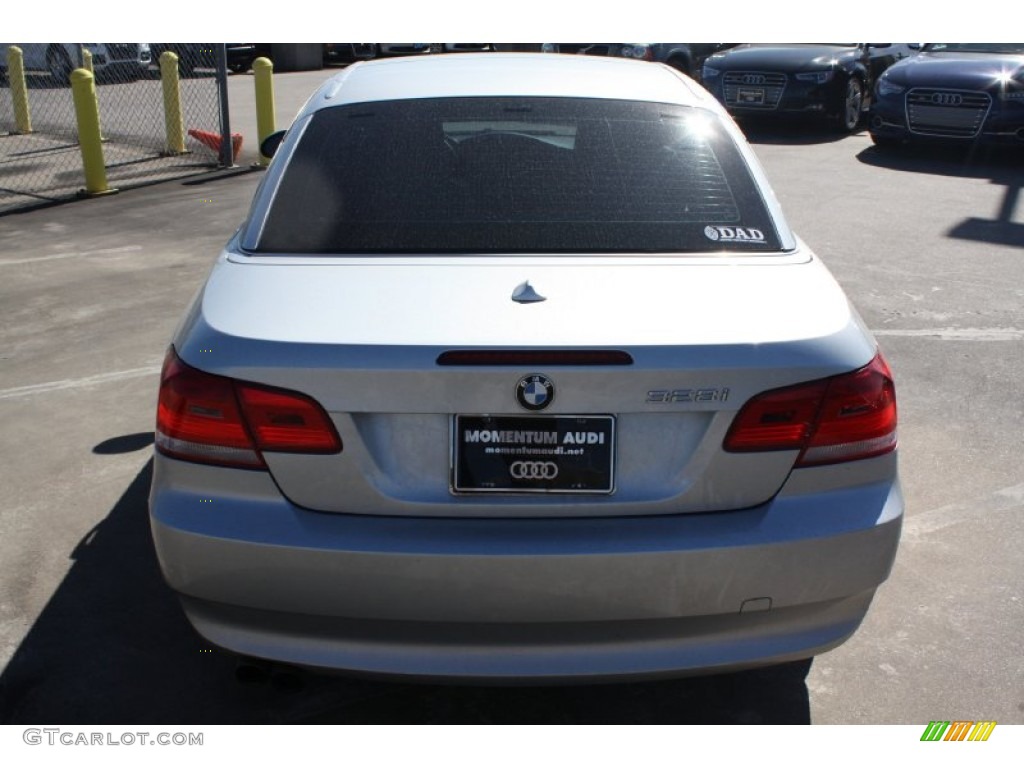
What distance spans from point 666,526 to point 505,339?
56 cm

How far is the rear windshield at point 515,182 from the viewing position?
317 cm

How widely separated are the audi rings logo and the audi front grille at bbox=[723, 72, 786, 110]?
13.2 metres

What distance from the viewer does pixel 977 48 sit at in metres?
13.9

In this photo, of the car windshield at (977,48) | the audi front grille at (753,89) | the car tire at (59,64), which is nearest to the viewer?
the car windshield at (977,48)

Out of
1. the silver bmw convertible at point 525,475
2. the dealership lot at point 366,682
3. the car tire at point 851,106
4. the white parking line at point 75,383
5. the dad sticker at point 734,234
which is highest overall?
the dad sticker at point 734,234

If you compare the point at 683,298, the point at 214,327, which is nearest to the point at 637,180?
the point at 683,298

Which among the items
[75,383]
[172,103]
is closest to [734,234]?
[75,383]

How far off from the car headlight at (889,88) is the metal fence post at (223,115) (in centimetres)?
746

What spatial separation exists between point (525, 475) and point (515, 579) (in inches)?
9.2

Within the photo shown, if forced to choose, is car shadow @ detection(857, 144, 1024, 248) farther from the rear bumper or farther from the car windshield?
the rear bumper

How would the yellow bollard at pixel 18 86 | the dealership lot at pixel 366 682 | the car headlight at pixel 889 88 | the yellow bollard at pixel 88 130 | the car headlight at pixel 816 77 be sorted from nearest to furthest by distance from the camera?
the dealership lot at pixel 366 682 < the yellow bollard at pixel 88 130 < the car headlight at pixel 889 88 < the car headlight at pixel 816 77 < the yellow bollard at pixel 18 86

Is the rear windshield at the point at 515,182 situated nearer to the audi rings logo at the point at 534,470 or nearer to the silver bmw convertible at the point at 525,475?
the silver bmw convertible at the point at 525,475

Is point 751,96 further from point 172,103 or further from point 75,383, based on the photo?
point 75,383
